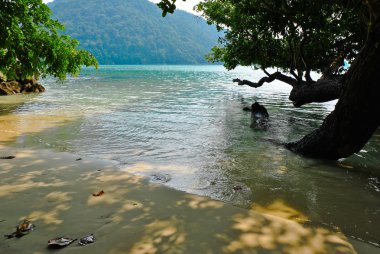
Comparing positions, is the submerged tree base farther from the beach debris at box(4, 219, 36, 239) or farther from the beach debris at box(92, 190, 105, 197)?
the beach debris at box(4, 219, 36, 239)

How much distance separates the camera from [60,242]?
13.7ft

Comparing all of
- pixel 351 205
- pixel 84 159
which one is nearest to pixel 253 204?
pixel 351 205

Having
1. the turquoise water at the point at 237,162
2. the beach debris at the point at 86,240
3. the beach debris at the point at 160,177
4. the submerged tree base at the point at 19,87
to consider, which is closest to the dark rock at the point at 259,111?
the turquoise water at the point at 237,162

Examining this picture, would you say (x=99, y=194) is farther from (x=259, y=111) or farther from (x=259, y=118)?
(x=259, y=111)

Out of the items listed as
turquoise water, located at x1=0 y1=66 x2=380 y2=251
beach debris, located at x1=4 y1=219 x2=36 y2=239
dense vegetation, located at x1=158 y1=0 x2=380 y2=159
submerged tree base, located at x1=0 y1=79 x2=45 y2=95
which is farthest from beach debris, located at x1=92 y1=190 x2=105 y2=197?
submerged tree base, located at x1=0 y1=79 x2=45 y2=95

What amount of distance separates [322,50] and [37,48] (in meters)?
14.9

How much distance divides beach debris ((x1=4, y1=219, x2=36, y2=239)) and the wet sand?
0.09 metres

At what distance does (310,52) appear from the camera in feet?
55.4

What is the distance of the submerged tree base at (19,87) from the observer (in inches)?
1176

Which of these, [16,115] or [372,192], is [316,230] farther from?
[16,115]

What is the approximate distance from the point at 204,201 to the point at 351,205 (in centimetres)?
297

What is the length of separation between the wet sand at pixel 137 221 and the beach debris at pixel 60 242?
8 cm

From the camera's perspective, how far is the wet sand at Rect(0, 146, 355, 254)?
4215 millimetres

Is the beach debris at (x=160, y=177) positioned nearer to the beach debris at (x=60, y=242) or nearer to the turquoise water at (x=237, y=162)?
the turquoise water at (x=237, y=162)
